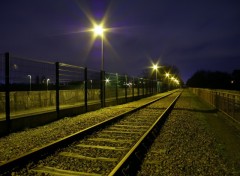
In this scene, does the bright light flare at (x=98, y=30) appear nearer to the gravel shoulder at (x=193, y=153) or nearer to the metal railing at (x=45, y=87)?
the metal railing at (x=45, y=87)

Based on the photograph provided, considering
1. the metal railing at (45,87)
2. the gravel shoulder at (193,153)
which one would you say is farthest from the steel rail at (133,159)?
the metal railing at (45,87)

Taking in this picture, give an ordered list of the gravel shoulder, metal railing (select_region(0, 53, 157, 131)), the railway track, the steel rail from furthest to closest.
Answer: metal railing (select_region(0, 53, 157, 131))
the gravel shoulder
the railway track
the steel rail

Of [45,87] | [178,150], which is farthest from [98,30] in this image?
[178,150]

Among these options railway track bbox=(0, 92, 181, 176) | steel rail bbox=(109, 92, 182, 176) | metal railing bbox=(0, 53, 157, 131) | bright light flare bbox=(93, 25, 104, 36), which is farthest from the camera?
bright light flare bbox=(93, 25, 104, 36)

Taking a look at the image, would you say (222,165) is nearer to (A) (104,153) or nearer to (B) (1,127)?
(A) (104,153)

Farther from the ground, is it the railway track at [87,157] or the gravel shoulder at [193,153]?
the railway track at [87,157]

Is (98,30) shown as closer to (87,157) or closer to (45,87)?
(45,87)

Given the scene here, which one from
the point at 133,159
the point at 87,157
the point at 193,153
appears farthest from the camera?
→ the point at 193,153

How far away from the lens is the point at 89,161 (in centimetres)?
631

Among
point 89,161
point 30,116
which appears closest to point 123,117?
point 30,116

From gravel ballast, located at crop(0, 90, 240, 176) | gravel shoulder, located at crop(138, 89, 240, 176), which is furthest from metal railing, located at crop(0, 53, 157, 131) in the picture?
gravel shoulder, located at crop(138, 89, 240, 176)

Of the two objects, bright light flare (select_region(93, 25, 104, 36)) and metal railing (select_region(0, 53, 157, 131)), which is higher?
bright light flare (select_region(93, 25, 104, 36))

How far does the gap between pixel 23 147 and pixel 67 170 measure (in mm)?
2636

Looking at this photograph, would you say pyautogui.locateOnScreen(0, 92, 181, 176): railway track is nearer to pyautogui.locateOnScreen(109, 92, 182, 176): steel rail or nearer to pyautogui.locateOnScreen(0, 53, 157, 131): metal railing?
pyautogui.locateOnScreen(109, 92, 182, 176): steel rail
